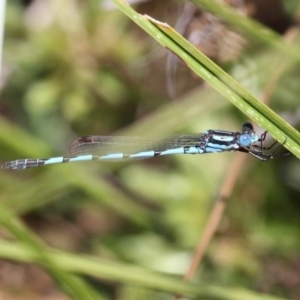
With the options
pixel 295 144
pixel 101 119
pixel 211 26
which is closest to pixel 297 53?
pixel 211 26

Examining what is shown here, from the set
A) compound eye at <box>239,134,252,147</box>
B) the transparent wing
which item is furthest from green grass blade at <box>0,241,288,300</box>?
compound eye at <box>239,134,252,147</box>

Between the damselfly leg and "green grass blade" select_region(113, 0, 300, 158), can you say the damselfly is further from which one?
"green grass blade" select_region(113, 0, 300, 158)

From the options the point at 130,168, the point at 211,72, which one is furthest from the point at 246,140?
the point at 130,168

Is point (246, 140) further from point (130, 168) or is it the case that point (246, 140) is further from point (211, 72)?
point (130, 168)

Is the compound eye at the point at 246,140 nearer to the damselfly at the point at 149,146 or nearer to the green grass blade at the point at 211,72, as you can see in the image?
the damselfly at the point at 149,146

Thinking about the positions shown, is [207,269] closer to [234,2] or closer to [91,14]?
[234,2]
